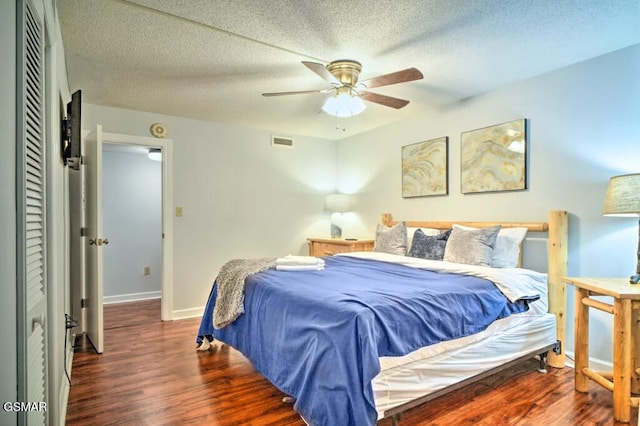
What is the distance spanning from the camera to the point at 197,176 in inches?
168

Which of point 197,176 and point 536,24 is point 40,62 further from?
point 197,176

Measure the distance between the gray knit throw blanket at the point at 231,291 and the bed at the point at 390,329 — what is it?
0.06 m

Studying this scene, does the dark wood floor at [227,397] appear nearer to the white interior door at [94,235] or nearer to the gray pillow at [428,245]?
the white interior door at [94,235]

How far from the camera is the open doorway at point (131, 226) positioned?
4871 millimetres

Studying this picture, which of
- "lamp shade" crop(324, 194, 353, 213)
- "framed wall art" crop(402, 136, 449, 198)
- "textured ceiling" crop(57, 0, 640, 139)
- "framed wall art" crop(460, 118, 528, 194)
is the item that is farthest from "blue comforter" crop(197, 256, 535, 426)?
"lamp shade" crop(324, 194, 353, 213)

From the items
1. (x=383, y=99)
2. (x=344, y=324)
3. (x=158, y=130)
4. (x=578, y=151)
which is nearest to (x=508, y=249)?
(x=578, y=151)

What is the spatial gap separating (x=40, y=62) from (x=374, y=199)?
3.89 metres

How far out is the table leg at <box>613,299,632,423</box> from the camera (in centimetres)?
197

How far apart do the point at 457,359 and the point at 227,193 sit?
3.29m

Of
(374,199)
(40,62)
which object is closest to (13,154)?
(40,62)

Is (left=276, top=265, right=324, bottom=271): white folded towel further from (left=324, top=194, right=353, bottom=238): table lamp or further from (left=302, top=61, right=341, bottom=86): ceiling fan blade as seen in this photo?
(left=324, top=194, right=353, bottom=238): table lamp

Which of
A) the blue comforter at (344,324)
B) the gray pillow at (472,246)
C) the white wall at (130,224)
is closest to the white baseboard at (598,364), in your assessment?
the blue comforter at (344,324)

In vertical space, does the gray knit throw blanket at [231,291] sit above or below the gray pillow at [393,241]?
below

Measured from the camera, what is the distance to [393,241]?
3.70 metres
